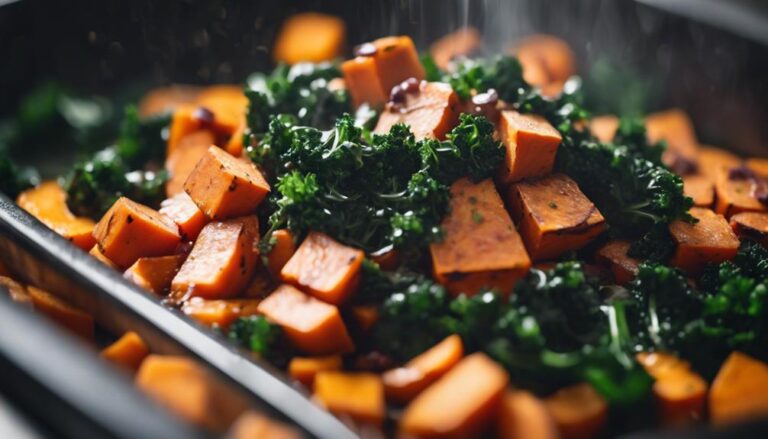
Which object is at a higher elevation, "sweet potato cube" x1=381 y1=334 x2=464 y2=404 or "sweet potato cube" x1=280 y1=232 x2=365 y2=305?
"sweet potato cube" x1=280 y1=232 x2=365 y2=305

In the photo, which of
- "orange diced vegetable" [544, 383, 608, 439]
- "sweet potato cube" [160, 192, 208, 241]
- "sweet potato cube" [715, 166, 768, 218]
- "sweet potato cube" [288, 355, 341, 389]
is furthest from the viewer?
"sweet potato cube" [715, 166, 768, 218]

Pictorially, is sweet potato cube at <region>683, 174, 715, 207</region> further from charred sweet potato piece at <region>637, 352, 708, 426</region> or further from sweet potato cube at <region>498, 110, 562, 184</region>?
charred sweet potato piece at <region>637, 352, 708, 426</region>

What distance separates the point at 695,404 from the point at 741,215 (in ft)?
3.78

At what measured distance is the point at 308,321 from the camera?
2.26 meters

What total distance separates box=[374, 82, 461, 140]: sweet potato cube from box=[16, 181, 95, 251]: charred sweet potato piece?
1.27 meters

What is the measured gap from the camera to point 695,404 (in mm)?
2158

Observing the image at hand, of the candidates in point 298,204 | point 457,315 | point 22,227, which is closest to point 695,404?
point 457,315

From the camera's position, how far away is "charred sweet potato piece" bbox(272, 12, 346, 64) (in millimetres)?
4113

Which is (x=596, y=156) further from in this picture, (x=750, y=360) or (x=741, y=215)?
(x=750, y=360)

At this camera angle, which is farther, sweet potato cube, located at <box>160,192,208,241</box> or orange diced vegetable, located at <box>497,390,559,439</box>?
sweet potato cube, located at <box>160,192,208,241</box>

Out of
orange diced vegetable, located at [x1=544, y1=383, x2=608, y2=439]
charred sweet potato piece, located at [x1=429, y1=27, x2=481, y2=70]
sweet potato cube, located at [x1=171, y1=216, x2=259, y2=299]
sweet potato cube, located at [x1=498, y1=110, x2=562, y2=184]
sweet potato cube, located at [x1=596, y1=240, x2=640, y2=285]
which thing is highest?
sweet potato cube, located at [x1=498, y1=110, x2=562, y2=184]

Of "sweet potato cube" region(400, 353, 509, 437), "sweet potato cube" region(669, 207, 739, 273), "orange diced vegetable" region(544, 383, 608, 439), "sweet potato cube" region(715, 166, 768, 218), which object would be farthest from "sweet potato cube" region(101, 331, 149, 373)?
"sweet potato cube" region(715, 166, 768, 218)

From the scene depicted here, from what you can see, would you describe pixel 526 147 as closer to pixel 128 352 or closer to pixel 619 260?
pixel 619 260

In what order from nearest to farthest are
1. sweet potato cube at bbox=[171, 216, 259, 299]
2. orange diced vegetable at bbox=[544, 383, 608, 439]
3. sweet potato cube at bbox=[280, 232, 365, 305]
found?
orange diced vegetable at bbox=[544, 383, 608, 439] < sweet potato cube at bbox=[280, 232, 365, 305] < sweet potato cube at bbox=[171, 216, 259, 299]
